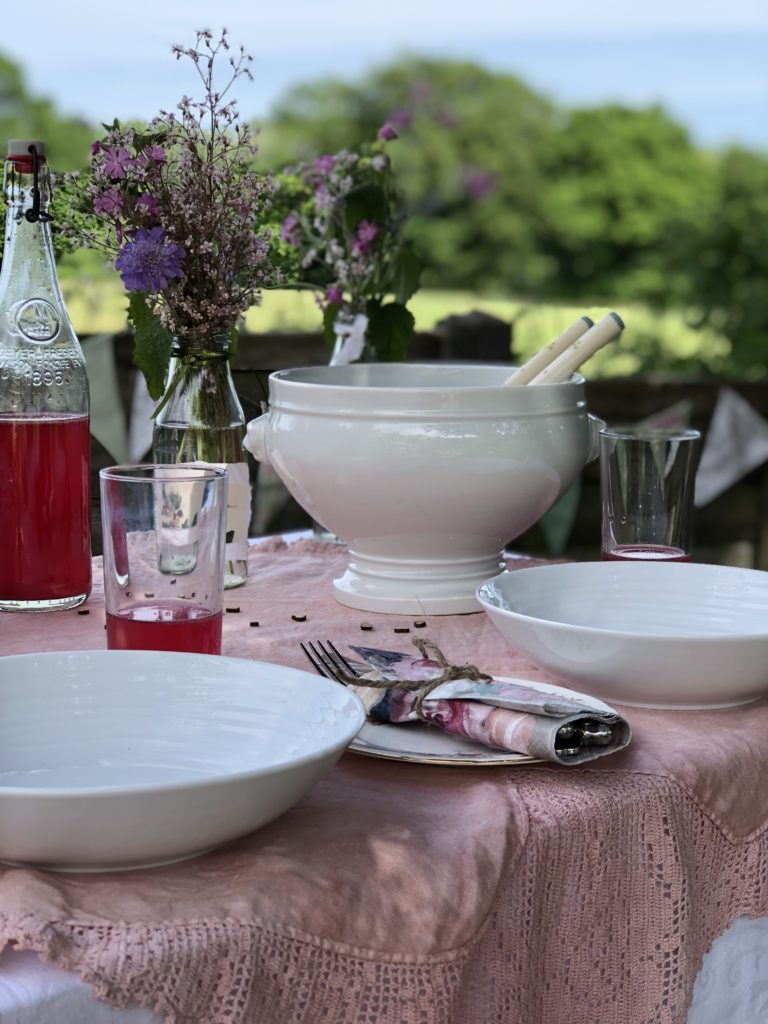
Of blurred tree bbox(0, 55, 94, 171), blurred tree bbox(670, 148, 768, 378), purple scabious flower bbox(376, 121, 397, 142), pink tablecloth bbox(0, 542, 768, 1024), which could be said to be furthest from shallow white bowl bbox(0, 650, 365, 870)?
blurred tree bbox(0, 55, 94, 171)

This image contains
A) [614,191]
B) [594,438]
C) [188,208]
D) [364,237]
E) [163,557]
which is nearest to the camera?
[163,557]

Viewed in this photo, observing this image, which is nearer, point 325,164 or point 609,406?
point 325,164

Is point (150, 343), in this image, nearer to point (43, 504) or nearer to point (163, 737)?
point (43, 504)

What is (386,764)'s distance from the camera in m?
0.75

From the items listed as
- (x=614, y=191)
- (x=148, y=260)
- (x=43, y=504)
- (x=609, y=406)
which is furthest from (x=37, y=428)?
(x=614, y=191)

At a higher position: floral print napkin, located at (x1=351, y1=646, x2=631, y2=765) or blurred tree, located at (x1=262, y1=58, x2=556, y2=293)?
blurred tree, located at (x1=262, y1=58, x2=556, y2=293)

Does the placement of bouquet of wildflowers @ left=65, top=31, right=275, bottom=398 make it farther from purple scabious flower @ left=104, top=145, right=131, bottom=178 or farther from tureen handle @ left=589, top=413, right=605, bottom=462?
tureen handle @ left=589, top=413, right=605, bottom=462

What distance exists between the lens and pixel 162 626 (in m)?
0.87

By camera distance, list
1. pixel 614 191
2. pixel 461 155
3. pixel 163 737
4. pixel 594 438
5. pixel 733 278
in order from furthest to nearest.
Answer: pixel 461 155 → pixel 614 191 → pixel 733 278 → pixel 594 438 → pixel 163 737

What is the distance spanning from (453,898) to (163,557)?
0.35 metres

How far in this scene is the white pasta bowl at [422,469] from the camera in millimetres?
1093

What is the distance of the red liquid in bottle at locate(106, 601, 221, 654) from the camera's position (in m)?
0.87

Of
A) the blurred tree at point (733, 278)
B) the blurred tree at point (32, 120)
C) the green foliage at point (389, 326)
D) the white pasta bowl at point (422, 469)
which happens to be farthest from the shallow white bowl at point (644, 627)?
the blurred tree at point (32, 120)

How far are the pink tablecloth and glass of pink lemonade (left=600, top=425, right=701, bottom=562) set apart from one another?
338mm
